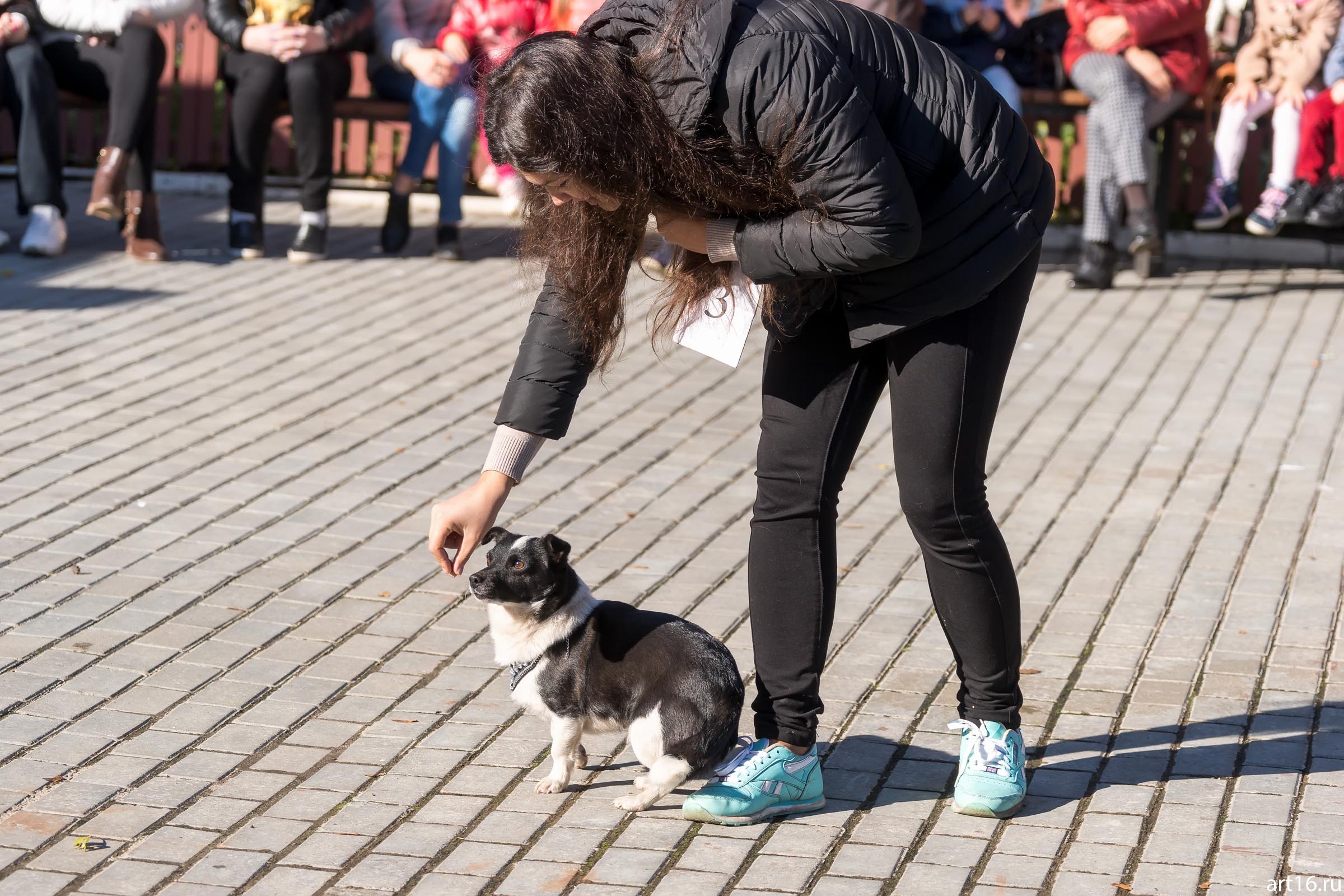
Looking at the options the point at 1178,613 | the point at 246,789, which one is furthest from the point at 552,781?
the point at 1178,613

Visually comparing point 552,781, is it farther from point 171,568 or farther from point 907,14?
point 907,14

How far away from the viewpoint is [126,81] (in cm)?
894

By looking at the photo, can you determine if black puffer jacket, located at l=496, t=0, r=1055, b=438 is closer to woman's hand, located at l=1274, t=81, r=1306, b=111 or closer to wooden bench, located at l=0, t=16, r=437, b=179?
woman's hand, located at l=1274, t=81, r=1306, b=111

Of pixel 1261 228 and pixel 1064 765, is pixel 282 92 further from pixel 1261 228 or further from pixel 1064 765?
pixel 1064 765

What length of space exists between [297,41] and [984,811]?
686 centimetres

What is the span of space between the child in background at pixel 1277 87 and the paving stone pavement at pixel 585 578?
99 centimetres

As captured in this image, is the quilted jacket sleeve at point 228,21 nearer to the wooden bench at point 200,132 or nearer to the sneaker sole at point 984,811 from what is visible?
the wooden bench at point 200,132

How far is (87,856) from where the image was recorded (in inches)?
133

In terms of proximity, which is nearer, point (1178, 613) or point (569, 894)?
point (569, 894)

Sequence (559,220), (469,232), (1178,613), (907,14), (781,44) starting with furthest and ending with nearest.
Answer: (469,232), (907,14), (1178,613), (559,220), (781,44)

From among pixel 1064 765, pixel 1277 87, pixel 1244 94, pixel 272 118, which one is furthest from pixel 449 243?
pixel 1064 765

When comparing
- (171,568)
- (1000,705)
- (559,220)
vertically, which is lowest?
(171,568)

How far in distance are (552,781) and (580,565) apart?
59.8 inches

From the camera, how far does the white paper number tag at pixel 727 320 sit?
336 cm
